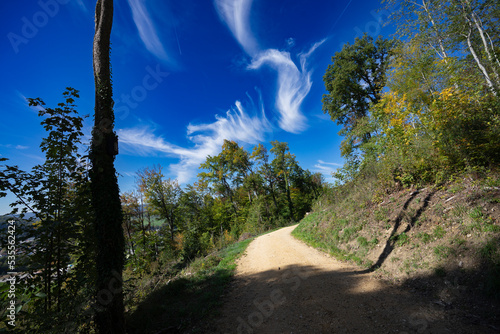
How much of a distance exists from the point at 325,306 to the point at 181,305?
151 inches

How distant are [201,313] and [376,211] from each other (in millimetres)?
7338

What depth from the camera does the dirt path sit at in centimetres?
332

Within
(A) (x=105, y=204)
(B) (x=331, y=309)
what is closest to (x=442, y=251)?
(B) (x=331, y=309)

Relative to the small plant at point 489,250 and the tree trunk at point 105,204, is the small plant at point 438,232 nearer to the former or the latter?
the small plant at point 489,250

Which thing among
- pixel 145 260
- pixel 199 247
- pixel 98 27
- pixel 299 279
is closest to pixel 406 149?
pixel 299 279

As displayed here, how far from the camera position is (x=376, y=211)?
7.46m

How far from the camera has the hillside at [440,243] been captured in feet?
11.4

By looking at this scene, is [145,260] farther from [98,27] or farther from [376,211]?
[376,211]

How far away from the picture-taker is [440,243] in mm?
4633

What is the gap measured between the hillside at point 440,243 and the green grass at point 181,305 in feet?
15.9

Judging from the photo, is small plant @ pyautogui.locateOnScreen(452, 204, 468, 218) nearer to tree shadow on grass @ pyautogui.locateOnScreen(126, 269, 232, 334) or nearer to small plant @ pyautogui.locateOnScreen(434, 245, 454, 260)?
small plant @ pyautogui.locateOnScreen(434, 245, 454, 260)

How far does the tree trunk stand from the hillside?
6.36m

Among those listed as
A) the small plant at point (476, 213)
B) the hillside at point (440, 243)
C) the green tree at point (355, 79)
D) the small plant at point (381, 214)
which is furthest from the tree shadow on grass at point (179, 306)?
the green tree at point (355, 79)

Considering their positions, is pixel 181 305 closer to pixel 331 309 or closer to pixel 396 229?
pixel 331 309
